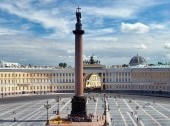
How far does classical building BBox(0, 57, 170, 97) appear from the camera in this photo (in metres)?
115

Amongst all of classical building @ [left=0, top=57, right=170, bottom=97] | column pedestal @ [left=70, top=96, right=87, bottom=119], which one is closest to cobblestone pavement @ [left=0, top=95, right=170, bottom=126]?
column pedestal @ [left=70, top=96, right=87, bottom=119]

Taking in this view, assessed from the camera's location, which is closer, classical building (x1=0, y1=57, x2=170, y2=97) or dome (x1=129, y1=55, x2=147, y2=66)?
classical building (x1=0, y1=57, x2=170, y2=97)

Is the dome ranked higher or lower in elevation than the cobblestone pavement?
higher

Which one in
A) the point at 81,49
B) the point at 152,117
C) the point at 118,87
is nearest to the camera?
the point at 81,49

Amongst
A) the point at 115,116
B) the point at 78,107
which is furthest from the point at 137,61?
the point at 78,107

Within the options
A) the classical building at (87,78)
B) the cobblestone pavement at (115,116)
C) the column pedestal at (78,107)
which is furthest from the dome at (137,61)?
the column pedestal at (78,107)

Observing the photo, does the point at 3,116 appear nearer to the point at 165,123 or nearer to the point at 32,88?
the point at 165,123

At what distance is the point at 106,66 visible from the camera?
438 feet

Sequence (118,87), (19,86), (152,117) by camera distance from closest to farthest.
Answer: (152,117) < (19,86) < (118,87)

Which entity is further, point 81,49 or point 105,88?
point 105,88

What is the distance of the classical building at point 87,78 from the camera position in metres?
115

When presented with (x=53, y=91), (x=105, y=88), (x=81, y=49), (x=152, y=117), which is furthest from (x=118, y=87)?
(x=81, y=49)

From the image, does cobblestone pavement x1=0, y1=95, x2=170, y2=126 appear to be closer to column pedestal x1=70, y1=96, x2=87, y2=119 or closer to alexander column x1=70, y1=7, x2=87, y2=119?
column pedestal x1=70, y1=96, x2=87, y2=119

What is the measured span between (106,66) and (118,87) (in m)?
10.1
